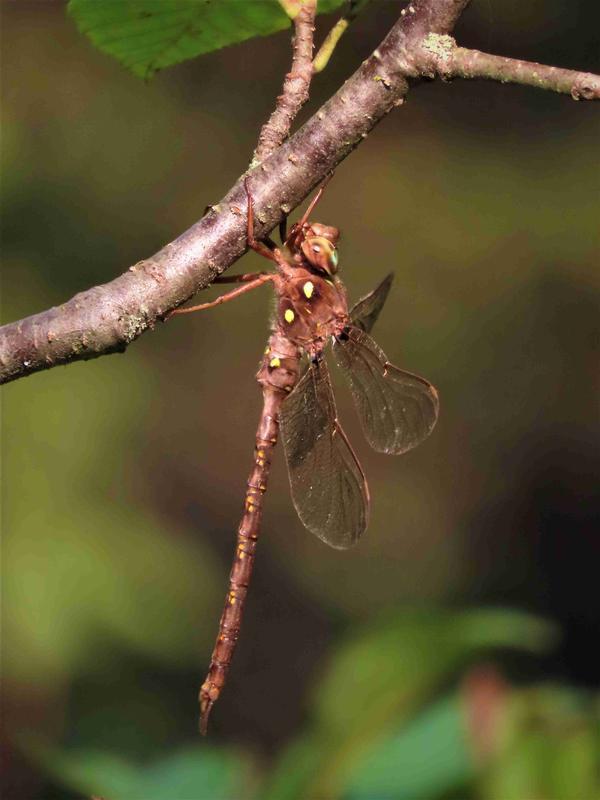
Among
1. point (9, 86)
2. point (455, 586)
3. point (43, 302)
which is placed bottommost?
point (455, 586)

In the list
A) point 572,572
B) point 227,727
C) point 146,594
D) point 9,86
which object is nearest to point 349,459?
point 146,594

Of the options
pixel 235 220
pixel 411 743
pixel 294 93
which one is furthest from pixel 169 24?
pixel 411 743

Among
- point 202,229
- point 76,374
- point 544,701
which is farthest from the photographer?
point 76,374

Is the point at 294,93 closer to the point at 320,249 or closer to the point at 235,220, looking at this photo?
the point at 235,220

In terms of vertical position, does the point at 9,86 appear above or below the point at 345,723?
above

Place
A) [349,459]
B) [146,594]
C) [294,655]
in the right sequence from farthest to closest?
Answer: [294,655] → [146,594] → [349,459]

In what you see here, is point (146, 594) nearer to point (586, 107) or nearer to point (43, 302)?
point (43, 302)
